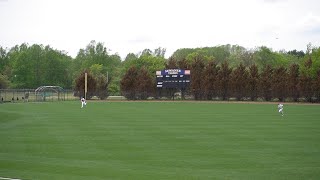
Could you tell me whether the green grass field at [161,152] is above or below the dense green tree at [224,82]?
below

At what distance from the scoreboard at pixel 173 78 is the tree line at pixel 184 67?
691 centimetres

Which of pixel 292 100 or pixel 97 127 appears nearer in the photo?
pixel 97 127

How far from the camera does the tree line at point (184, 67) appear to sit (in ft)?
250

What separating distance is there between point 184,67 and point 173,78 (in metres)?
12.9

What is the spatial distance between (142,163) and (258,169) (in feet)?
13.2

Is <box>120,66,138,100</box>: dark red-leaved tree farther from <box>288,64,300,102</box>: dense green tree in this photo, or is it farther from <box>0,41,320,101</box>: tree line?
<box>288,64,300,102</box>: dense green tree

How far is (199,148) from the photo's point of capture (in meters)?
18.1

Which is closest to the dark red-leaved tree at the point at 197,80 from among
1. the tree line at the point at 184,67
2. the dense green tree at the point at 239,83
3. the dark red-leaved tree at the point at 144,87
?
the tree line at the point at 184,67

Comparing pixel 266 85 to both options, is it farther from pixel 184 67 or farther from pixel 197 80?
pixel 184 67

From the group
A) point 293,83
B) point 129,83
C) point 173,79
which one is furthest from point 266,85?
point 129,83

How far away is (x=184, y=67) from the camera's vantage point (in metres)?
88.2

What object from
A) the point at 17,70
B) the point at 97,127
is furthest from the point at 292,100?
the point at 17,70

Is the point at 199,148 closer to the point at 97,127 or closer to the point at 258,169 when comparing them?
the point at 258,169

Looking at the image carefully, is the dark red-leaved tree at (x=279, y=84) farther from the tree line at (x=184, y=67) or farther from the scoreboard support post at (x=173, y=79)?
the scoreboard support post at (x=173, y=79)
